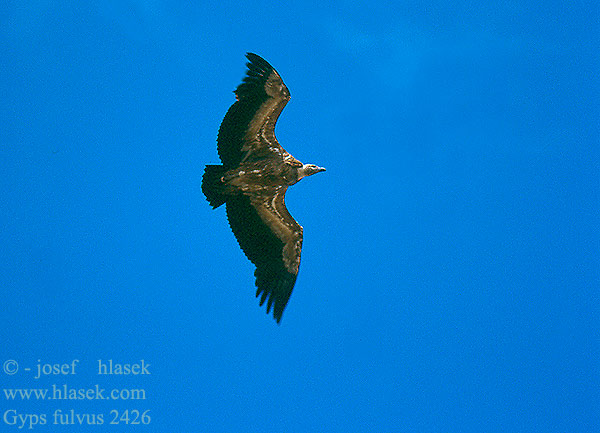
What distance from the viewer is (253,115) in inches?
508

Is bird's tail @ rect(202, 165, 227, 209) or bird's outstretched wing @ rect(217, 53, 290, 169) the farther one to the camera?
bird's tail @ rect(202, 165, 227, 209)

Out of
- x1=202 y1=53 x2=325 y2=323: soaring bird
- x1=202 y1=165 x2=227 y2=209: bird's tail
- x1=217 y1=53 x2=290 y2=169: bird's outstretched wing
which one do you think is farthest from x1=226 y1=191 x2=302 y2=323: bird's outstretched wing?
x1=217 y1=53 x2=290 y2=169: bird's outstretched wing

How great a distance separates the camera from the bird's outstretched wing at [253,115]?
41.6 feet

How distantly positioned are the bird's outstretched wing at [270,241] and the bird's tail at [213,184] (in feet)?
1.45

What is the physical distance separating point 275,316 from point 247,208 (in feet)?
7.31

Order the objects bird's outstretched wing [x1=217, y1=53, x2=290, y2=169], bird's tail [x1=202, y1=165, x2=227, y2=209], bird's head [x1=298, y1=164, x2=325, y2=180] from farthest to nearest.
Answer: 1. bird's head [x1=298, y1=164, x2=325, y2=180]
2. bird's tail [x1=202, y1=165, x2=227, y2=209]
3. bird's outstretched wing [x1=217, y1=53, x2=290, y2=169]

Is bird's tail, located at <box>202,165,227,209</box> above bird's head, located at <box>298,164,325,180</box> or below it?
below

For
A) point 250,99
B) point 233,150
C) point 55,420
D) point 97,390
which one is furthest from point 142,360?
point 250,99

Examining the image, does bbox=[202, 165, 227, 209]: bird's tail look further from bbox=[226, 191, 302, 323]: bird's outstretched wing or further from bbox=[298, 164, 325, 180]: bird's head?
bbox=[298, 164, 325, 180]: bird's head

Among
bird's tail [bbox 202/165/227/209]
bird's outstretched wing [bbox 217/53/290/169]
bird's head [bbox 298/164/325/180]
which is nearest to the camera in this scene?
bird's outstretched wing [bbox 217/53/290/169]

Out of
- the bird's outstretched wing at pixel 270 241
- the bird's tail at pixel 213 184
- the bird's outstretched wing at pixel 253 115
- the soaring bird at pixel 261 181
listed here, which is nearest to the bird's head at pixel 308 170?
the soaring bird at pixel 261 181

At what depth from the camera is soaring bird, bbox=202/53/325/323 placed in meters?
12.7

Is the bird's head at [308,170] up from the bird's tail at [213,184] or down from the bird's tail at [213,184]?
up

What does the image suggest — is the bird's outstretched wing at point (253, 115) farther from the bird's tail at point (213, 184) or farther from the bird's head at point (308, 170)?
the bird's head at point (308, 170)
